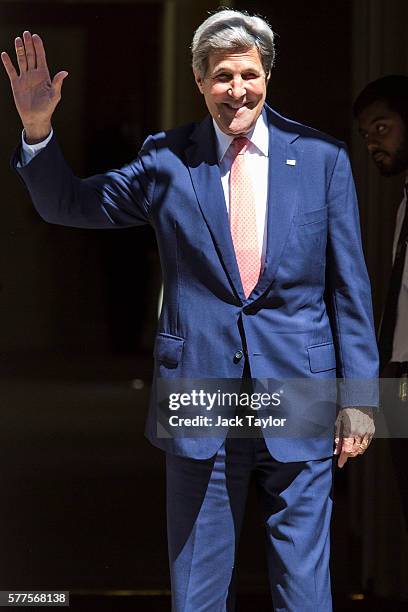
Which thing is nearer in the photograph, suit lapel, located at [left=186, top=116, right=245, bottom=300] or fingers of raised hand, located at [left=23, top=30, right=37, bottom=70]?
fingers of raised hand, located at [left=23, top=30, right=37, bottom=70]

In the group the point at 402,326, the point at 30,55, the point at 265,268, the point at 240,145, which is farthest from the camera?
the point at 402,326

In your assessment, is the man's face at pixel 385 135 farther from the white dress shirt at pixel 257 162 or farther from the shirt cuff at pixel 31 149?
the shirt cuff at pixel 31 149

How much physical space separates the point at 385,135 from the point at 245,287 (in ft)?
3.53

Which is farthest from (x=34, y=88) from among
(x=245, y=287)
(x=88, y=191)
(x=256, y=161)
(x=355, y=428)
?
(x=355, y=428)

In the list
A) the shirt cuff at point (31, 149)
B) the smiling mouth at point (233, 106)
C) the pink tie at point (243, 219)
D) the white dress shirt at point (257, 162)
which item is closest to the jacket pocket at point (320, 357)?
the pink tie at point (243, 219)

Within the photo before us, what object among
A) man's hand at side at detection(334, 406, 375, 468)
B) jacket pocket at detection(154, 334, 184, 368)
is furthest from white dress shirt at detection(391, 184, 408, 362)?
jacket pocket at detection(154, 334, 184, 368)

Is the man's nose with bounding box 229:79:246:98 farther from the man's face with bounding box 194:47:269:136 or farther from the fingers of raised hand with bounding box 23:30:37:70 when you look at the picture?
the fingers of raised hand with bounding box 23:30:37:70

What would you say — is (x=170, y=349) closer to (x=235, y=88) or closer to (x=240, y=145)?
(x=240, y=145)

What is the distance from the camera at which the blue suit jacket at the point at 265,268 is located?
11.8ft

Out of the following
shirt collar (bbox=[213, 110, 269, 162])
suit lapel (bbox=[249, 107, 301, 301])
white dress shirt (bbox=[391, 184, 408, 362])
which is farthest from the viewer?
white dress shirt (bbox=[391, 184, 408, 362])

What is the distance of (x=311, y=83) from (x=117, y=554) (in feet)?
5.97

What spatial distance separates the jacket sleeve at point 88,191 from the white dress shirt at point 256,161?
201 mm

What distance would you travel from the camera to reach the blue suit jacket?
3.61m

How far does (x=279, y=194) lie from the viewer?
3627 mm
